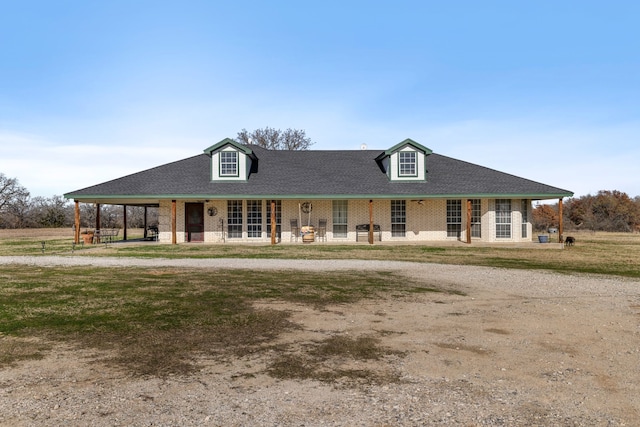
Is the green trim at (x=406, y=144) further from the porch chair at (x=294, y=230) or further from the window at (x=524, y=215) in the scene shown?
the porch chair at (x=294, y=230)

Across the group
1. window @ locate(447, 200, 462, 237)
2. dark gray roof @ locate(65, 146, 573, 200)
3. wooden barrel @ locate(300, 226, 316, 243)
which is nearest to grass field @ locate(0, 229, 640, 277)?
wooden barrel @ locate(300, 226, 316, 243)

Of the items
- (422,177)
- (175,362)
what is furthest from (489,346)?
(422,177)

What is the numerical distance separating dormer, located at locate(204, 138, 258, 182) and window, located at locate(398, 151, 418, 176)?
27.4ft

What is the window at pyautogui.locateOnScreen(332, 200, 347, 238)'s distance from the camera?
2316 centimetres

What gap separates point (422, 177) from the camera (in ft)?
77.6

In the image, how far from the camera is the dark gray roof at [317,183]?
21422 millimetres

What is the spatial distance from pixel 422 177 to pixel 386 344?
1930 centimetres

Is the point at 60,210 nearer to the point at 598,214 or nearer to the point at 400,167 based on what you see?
the point at 400,167

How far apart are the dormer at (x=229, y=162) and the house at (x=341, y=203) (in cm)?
5

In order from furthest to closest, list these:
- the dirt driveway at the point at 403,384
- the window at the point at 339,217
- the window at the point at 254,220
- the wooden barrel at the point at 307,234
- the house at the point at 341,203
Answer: the window at the point at 339,217, the window at the point at 254,220, the house at the point at 341,203, the wooden barrel at the point at 307,234, the dirt driveway at the point at 403,384

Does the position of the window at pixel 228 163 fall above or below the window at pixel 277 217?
above

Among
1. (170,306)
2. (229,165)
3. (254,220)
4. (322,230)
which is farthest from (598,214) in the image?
(170,306)

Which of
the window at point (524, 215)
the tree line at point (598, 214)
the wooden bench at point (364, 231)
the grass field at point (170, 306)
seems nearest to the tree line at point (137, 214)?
the tree line at point (598, 214)

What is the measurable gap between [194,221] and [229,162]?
12.1 ft
